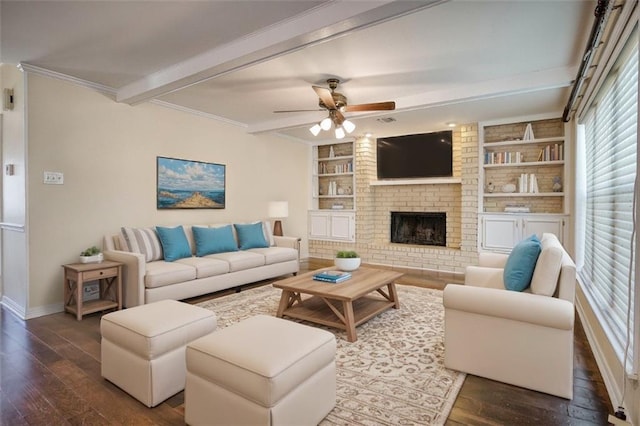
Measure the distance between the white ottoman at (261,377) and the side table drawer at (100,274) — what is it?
2322mm

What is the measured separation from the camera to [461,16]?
2504mm

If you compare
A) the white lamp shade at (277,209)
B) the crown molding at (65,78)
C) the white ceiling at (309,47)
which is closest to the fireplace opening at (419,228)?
the white lamp shade at (277,209)

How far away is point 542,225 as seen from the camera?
5.08 m

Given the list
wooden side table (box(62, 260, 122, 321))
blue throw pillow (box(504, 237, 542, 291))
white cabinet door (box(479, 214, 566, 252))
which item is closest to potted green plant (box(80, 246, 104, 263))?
wooden side table (box(62, 260, 122, 321))

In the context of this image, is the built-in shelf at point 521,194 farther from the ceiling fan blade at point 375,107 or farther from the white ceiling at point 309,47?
the ceiling fan blade at point 375,107

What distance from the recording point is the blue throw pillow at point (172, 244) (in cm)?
414

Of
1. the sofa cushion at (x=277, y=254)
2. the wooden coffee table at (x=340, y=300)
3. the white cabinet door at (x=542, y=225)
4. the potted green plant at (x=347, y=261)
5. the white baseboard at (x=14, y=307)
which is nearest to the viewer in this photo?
the wooden coffee table at (x=340, y=300)

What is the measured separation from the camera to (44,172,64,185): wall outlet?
3.56 metres

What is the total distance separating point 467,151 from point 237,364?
5297 mm

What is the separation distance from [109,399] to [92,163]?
2.90 meters

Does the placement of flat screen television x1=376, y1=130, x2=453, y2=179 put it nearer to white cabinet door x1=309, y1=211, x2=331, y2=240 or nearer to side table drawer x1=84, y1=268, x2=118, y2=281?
white cabinet door x1=309, y1=211, x2=331, y2=240

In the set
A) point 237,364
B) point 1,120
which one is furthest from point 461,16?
point 1,120

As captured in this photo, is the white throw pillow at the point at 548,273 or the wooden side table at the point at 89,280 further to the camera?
the wooden side table at the point at 89,280

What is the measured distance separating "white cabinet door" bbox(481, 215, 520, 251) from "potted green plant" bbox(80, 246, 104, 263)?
17.8 ft
